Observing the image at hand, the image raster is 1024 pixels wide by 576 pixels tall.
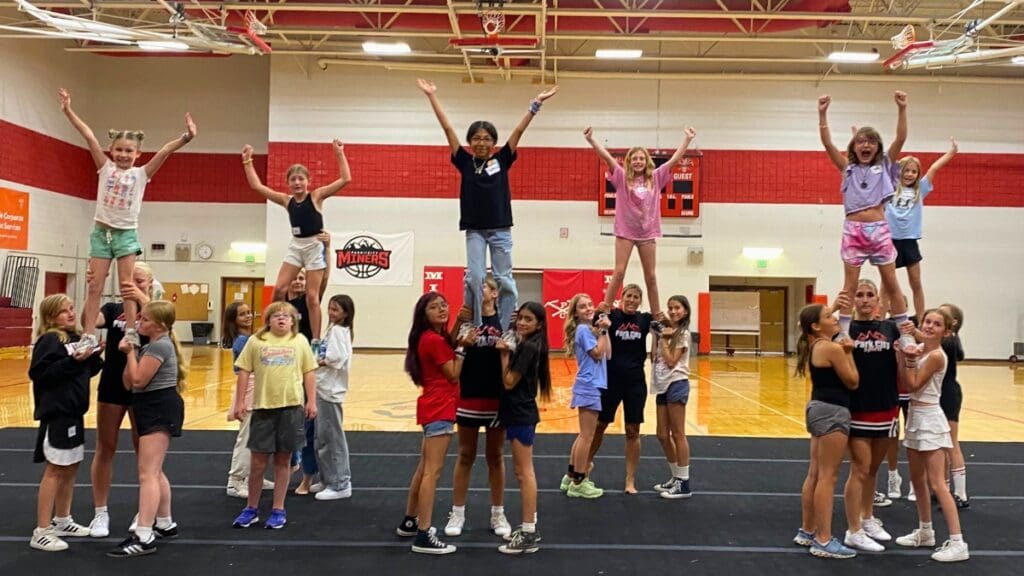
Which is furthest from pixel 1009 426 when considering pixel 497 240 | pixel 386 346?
pixel 386 346

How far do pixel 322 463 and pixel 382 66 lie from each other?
639 inches

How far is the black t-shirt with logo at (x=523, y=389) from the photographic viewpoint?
14.7 feet

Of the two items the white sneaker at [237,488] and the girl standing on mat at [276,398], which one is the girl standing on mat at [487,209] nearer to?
the girl standing on mat at [276,398]

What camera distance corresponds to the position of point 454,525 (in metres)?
4.77

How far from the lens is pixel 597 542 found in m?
4.70

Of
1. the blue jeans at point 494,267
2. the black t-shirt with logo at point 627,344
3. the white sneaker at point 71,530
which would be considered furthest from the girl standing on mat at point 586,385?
the white sneaker at point 71,530

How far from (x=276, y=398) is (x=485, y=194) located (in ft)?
6.76

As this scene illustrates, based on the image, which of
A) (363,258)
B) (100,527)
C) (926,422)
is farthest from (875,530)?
(363,258)

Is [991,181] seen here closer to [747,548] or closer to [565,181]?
[565,181]

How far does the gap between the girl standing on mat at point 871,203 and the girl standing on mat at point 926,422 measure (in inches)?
15.2

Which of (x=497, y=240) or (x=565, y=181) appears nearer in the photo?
(x=497, y=240)

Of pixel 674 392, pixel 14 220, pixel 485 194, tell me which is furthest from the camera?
pixel 14 220

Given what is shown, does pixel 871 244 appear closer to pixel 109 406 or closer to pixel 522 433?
pixel 522 433

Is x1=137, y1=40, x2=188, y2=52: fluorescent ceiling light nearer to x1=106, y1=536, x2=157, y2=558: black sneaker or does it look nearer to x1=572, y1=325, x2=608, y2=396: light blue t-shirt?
x1=572, y1=325, x2=608, y2=396: light blue t-shirt
